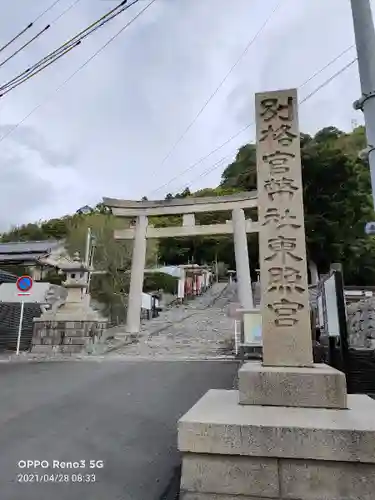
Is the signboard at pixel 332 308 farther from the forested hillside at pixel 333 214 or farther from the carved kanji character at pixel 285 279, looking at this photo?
the forested hillside at pixel 333 214

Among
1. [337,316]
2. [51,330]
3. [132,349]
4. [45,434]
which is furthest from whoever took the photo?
[132,349]

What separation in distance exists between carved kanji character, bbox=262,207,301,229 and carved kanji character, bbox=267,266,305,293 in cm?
40

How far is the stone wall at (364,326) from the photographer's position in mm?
6886

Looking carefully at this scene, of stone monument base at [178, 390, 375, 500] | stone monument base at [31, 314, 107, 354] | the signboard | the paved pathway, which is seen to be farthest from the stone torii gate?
stone monument base at [178, 390, 375, 500]

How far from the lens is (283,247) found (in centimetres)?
338

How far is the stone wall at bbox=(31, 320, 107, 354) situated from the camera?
1136 cm

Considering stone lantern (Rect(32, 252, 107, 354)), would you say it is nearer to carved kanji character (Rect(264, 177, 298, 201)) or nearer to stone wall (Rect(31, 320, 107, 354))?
stone wall (Rect(31, 320, 107, 354))

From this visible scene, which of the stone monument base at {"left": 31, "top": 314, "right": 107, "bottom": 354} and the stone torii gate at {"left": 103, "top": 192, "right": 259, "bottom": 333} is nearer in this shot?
the stone monument base at {"left": 31, "top": 314, "right": 107, "bottom": 354}

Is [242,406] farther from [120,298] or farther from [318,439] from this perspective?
[120,298]

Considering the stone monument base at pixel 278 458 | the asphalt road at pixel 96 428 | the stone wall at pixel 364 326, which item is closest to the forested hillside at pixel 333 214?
the stone wall at pixel 364 326

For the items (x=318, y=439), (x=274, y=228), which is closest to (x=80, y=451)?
(x=318, y=439)

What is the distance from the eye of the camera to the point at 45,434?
3725 mm

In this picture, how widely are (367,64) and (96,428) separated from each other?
533cm

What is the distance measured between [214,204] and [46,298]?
10126mm
